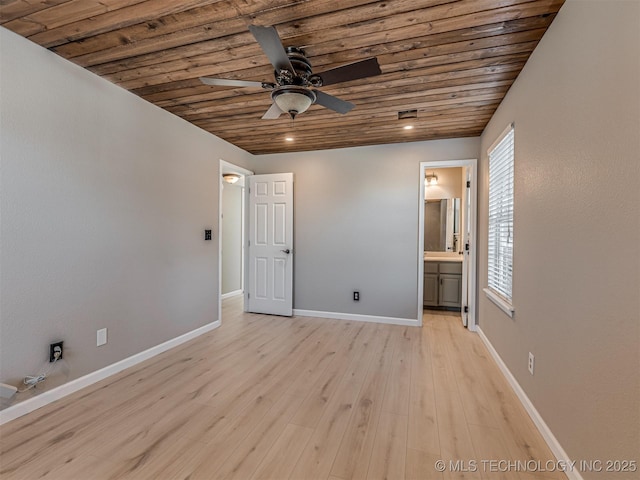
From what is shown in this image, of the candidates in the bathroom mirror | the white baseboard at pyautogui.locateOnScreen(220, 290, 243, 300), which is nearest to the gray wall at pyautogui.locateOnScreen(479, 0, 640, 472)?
the bathroom mirror

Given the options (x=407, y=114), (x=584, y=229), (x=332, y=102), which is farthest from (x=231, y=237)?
(x=584, y=229)

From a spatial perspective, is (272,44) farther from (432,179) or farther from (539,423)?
(432,179)

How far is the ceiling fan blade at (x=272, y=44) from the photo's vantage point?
4.68ft

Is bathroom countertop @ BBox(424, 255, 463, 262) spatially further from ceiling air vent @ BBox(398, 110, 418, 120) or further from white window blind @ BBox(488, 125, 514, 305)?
ceiling air vent @ BBox(398, 110, 418, 120)

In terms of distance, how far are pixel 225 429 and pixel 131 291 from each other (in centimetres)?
157

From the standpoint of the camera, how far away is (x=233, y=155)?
165 inches

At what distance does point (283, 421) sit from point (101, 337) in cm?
169

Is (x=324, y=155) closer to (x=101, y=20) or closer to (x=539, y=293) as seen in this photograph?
(x=101, y=20)

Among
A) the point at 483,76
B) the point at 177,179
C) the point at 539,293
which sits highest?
the point at 483,76

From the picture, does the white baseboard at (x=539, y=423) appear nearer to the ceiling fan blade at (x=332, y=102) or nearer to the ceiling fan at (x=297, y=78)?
the ceiling fan at (x=297, y=78)

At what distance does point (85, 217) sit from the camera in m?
2.32

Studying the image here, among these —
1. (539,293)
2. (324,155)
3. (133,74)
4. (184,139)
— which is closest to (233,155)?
(184,139)

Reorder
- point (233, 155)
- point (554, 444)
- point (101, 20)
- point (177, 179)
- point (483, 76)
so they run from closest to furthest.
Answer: point (554, 444)
point (101, 20)
point (483, 76)
point (177, 179)
point (233, 155)

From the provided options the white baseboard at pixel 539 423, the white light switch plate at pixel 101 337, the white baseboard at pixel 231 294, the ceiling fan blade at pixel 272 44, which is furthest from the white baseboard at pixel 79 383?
the white baseboard at pixel 539 423
